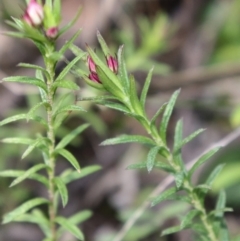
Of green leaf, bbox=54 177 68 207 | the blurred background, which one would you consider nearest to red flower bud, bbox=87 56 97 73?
green leaf, bbox=54 177 68 207

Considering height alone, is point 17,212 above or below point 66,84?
below

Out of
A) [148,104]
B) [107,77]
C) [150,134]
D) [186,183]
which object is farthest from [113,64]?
[148,104]

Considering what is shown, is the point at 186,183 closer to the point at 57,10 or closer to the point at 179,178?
the point at 179,178

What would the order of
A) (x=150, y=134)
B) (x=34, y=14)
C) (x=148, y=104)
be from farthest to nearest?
(x=148, y=104) < (x=150, y=134) < (x=34, y=14)

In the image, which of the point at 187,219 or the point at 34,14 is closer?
the point at 34,14

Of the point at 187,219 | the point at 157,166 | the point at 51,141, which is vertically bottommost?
the point at 187,219

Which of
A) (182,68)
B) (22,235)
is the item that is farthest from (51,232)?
(182,68)

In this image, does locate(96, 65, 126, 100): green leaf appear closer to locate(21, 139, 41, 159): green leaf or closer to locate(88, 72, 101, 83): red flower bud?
locate(88, 72, 101, 83): red flower bud

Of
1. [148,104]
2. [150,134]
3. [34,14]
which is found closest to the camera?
[34,14]
